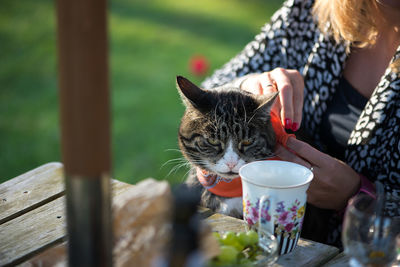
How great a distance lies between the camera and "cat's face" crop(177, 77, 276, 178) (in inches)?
55.1

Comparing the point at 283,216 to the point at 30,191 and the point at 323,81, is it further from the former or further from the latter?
the point at 323,81

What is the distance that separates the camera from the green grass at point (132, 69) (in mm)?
3053

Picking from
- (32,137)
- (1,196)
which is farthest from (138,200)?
(32,137)

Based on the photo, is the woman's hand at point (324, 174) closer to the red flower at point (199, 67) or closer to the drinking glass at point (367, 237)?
the drinking glass at point (367, 237)

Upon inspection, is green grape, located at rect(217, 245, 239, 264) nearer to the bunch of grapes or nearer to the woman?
the bunch of grapes

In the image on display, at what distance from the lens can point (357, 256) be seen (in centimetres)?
81

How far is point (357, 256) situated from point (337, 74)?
A: 95 centimetres

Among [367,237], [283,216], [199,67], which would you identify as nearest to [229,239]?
[283,216]

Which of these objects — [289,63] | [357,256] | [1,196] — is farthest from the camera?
[289,63]

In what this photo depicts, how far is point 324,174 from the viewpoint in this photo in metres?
1.33

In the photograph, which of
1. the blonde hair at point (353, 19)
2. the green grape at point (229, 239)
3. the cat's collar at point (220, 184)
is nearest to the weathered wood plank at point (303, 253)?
the green grape at point (229, 239)

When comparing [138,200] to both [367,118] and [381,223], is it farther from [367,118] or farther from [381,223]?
[367,118]

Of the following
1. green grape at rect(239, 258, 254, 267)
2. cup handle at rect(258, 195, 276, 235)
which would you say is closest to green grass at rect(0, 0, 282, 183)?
cup handle at rect(258, 195, 276, 235)

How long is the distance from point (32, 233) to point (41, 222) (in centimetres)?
5
